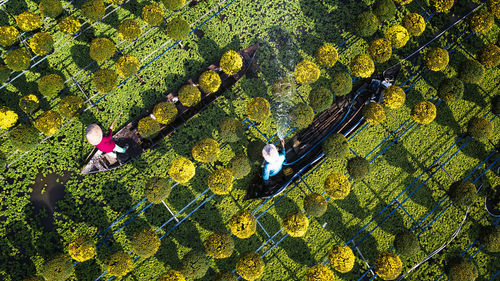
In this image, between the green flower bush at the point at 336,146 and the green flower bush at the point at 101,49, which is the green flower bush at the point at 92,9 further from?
the green flower bush at the point at 336,146

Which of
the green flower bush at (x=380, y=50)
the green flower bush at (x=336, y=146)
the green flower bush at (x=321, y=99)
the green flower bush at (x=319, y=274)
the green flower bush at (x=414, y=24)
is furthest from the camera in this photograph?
the green flower bush at (x=414, y=24)

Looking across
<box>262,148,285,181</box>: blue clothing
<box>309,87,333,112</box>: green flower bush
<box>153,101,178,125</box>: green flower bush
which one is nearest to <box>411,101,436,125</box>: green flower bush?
<box>309,87,333,112</box>: green flower bush

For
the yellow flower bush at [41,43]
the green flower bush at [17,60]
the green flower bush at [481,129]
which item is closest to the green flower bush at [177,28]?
the yellow flower bush at [41,43]

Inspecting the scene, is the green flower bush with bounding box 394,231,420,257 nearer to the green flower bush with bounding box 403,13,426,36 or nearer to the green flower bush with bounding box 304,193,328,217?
the green flower bush with bounding box 304,193,328,217

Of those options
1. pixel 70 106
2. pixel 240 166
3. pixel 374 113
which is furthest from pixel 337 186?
pixel 70 106

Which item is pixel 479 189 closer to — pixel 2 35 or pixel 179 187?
pixel 179 187

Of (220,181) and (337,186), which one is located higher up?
(220,181)

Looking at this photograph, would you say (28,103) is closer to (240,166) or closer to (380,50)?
(240,166)
